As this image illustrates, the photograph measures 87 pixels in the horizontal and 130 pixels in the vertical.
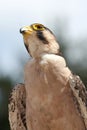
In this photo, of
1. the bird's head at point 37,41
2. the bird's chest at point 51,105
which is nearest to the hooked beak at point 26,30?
the bird's head at point 37,41

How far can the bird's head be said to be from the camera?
1027 centimetres

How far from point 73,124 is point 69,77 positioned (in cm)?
64

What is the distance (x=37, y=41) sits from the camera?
1038 centimetres

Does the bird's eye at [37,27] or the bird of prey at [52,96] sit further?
the bird's eye at [37,27]

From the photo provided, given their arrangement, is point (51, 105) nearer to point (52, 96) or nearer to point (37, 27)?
point (52, 96)

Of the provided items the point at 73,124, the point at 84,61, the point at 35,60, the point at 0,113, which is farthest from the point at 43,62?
the point at 84,61

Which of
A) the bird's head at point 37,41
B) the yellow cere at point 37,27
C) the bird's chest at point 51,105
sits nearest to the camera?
the bird's chest at point 51,105

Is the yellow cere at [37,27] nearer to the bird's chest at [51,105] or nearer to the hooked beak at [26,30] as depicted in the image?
the hooked beak at [26,30]

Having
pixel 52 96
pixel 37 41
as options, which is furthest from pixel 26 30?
pixel 52 96

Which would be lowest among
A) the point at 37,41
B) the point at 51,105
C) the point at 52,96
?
the point at 51,105

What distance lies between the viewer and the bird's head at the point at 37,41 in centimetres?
1027

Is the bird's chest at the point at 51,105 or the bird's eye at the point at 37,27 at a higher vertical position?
the bird's eye at the point at 37,27

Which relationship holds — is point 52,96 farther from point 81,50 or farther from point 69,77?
point 81,50

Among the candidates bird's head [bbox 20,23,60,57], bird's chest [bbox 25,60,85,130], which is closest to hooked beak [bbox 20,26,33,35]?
bird's head [bbox 20,23,60,57]
